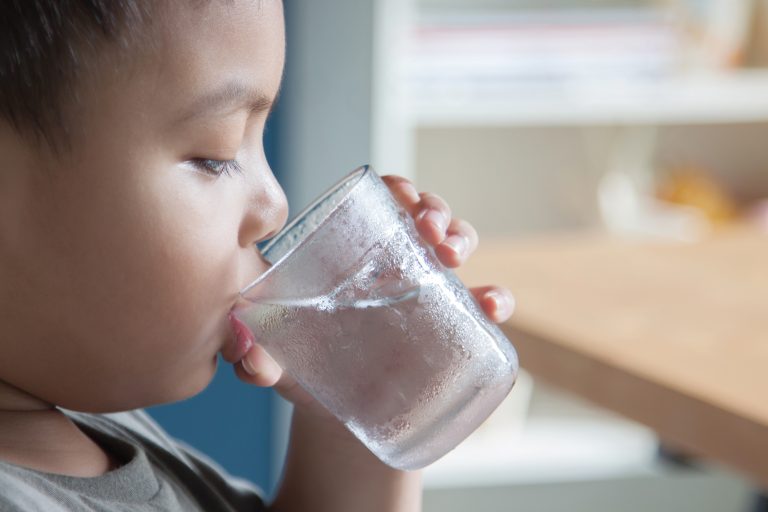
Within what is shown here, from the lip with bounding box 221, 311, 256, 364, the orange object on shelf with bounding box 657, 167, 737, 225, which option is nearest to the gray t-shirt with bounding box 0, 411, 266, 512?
the lip with bounding box 221, 311, 256, 364

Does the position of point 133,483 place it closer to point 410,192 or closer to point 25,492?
point 25,492

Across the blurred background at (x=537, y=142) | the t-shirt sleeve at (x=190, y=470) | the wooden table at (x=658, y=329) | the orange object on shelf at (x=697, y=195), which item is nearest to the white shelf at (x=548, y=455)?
the blurred background at (x=537, y=142)

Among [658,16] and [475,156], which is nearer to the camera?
[658,16]

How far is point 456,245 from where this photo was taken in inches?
37.8

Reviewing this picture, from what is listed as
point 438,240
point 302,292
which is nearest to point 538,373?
point 438,240

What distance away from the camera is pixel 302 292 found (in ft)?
2.47

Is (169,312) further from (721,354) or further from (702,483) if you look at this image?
(702,483)

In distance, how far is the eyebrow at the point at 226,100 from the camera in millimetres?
727

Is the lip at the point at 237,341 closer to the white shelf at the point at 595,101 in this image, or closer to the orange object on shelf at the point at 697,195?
the white shelf at the point at 595,101

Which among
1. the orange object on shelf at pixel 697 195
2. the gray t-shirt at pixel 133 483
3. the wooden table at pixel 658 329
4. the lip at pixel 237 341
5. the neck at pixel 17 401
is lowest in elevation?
the orange object on shelf at pixel 697 195

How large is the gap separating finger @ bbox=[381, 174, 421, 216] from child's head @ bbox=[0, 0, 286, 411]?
0.72 ft

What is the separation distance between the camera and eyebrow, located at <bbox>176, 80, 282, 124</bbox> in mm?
727

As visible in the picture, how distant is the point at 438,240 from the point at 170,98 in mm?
264

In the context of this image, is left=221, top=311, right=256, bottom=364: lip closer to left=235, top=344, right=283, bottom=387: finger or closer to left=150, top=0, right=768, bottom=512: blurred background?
left=235, top=344, right=283, bottom=387: finger
